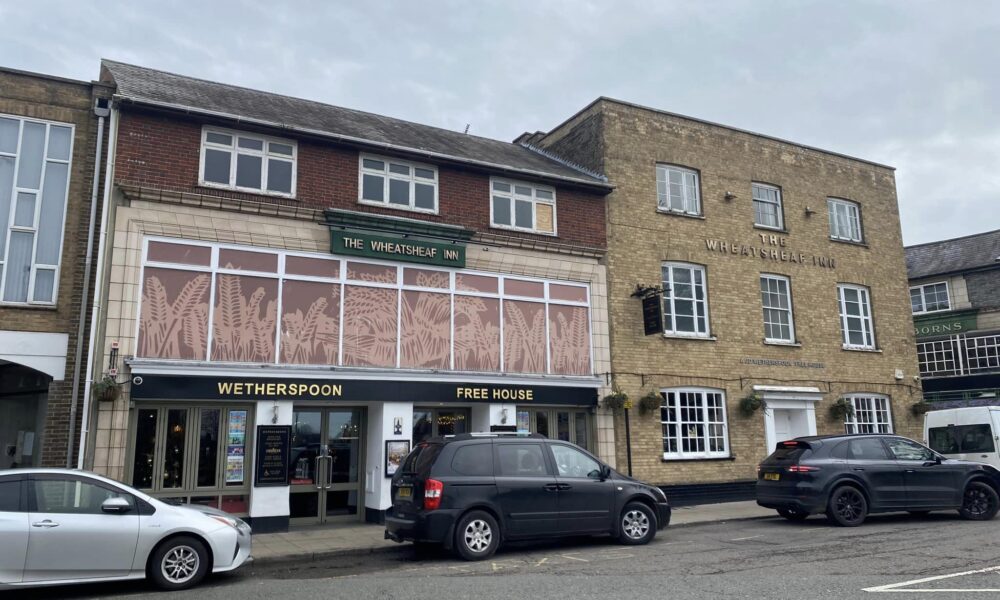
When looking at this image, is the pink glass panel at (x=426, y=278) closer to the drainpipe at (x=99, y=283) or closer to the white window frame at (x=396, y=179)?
the white window frame at (x=396, y=179)

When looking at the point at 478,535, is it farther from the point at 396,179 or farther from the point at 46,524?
the point at 396,179

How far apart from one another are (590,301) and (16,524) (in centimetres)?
1168

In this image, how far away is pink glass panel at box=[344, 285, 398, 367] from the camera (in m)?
13.9

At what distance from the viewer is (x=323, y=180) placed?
46.5 ft

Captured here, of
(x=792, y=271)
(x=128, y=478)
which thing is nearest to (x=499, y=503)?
(x=128, y=478)

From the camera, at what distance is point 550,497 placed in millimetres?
10445

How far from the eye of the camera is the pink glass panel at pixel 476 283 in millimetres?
15219

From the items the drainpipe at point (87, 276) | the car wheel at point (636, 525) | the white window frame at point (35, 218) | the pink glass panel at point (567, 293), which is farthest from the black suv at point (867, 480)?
the white window frame at point (35, 218)

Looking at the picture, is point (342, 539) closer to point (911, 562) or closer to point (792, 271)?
point (911, 562)

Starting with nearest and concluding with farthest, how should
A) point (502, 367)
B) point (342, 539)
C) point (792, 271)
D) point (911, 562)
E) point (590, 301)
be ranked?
1. point (911, 562)
2. point (342, 539)
3. point (502, 367)
4. point (590, 301)
5. point (792, 271)

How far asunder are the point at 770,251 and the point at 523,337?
7832mm

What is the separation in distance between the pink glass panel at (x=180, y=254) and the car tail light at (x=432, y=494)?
610 cm

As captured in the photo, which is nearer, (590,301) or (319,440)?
(319,440)

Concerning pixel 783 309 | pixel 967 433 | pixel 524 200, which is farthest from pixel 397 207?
pixel 967 433
